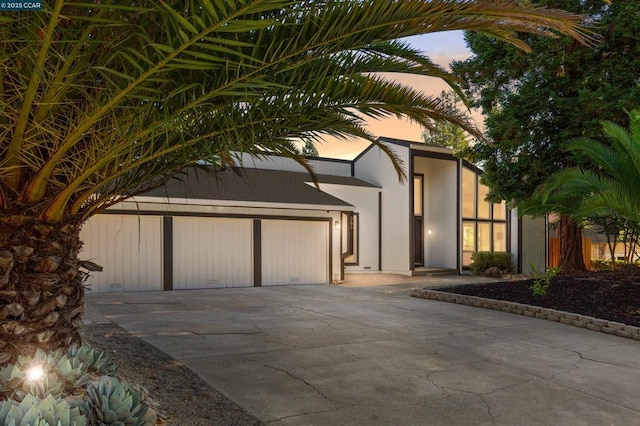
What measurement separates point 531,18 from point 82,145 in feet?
11.1

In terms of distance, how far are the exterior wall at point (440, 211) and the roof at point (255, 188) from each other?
13.0ft

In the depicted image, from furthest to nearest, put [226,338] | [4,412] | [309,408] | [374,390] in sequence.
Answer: [226,338] < [374,390] < [309,408] < [4,412]

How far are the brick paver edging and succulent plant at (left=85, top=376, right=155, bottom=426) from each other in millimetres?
7642

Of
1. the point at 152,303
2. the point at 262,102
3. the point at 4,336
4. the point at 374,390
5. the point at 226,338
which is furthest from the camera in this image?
the point at 152,303

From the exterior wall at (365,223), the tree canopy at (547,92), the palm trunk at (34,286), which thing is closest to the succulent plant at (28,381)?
the palm trunk at (34,286)

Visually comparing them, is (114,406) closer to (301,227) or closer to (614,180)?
(614,180)

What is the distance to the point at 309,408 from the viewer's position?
13.8ft

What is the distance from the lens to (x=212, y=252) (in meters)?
13.5

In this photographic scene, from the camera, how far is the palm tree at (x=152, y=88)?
2.80 meters

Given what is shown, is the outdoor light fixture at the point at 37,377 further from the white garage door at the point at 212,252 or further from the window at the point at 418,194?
the window at the point at 418,194

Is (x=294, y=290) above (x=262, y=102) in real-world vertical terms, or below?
below

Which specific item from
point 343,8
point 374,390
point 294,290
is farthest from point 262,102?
point 294,290

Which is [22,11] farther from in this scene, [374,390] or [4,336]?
[374,390]

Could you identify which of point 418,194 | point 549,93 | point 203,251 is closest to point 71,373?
point 203,251
